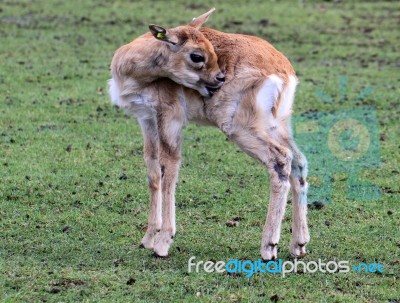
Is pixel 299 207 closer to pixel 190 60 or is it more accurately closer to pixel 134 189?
pixel 190 60

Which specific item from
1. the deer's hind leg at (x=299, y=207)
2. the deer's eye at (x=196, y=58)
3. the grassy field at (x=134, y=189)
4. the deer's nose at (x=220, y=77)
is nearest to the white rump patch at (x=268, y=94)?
the deer's nose at (x=220, y=77)

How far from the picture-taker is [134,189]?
9062 mm

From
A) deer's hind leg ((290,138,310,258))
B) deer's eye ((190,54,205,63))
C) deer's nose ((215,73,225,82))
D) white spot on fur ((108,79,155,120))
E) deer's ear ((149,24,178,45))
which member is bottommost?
deer's hind leg ((290,138,310,258))

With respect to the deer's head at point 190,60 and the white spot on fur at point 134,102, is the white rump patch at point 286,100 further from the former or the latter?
the white spot on fur at point 134,102

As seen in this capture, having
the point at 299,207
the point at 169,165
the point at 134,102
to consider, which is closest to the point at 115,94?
the point at 134,102

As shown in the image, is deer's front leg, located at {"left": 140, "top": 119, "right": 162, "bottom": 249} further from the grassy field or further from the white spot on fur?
the grassy field

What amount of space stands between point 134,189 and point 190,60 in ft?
7.09

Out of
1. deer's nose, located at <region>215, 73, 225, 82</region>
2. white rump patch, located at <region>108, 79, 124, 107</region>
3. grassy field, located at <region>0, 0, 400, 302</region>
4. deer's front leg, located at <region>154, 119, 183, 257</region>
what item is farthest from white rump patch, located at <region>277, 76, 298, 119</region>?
white rump patch, located at <region>108, 79, 124, 107</region>

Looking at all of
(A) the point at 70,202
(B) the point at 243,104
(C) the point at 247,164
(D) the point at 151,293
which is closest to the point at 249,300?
(D) the point at 151,293

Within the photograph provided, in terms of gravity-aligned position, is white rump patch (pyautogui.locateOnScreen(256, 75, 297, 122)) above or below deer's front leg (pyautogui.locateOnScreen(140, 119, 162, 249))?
above

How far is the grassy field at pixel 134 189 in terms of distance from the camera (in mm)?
6527

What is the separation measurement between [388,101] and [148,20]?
6790mm

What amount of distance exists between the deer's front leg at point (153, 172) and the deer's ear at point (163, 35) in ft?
2.30

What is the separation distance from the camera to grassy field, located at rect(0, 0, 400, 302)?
653cm
